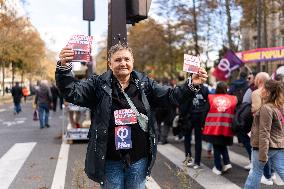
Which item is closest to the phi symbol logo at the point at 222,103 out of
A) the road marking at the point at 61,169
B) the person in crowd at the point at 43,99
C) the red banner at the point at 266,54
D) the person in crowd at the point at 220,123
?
the person in crowd at the point at 220,123

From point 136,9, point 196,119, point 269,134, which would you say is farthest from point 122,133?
point 196,119

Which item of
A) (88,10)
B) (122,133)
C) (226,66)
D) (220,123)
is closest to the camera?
(122,133)

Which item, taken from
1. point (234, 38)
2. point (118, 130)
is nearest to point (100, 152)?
point (118, 130)

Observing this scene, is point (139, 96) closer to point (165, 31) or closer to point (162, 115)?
point (162, 115)

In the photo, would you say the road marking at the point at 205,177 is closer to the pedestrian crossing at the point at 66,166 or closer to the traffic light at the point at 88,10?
the pedestrian crossing at the point at 66,166

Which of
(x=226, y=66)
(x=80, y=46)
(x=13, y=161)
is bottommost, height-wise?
(x=13, y=161)

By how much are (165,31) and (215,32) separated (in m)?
7.57

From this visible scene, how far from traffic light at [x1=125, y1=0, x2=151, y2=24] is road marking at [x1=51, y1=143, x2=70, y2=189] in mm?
3288

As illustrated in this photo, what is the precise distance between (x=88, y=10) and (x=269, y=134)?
2.44 m

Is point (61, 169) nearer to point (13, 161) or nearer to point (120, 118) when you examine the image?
point (13, 161)

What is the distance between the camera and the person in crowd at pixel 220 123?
8.17m

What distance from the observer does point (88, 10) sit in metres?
5.30

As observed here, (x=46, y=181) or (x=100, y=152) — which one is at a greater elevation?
(x=100, y=152)

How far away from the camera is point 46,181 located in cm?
771
